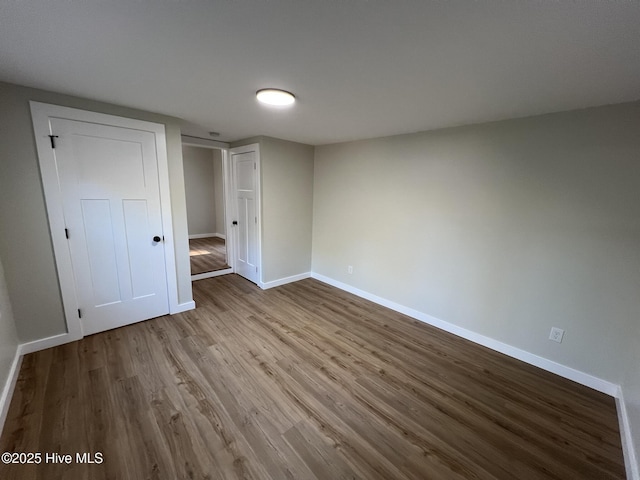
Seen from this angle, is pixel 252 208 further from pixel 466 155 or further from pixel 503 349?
pixel 503 349

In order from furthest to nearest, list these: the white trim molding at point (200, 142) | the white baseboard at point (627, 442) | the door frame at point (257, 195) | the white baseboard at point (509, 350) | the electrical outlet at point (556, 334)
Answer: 1. the white trim molding at point (200, 142)
2. the door frame at point (257, 195)
3. the electrical outlet at point (556, 334)
4. the white baseboard at point (509, 350)
5. the white baseboard at point (627, 442)

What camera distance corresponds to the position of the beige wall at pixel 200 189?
6.90 meters

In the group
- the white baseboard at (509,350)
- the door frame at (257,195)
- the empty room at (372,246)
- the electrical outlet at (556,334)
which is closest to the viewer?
the empty room at (372,246)

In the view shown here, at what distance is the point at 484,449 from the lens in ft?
5.15

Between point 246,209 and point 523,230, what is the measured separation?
3.51m

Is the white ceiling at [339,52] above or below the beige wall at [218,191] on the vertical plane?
above

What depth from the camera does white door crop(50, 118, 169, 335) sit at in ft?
7.51

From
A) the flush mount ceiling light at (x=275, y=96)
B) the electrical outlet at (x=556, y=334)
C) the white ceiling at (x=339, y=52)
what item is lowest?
the electrical outlet at (x=556, y=334)

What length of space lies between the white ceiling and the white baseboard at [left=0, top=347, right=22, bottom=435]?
2147 millimetres

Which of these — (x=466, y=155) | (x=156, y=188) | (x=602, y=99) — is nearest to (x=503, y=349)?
(x=466, y=155)

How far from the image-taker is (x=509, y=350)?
2.48m

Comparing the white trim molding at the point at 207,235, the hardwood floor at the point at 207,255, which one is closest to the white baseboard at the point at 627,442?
the hardwood floor at the point at 207,255

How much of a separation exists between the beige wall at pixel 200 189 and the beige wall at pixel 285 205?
359 centimetres

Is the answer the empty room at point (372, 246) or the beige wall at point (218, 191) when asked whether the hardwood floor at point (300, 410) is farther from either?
the beige wall at point (218, 191)
